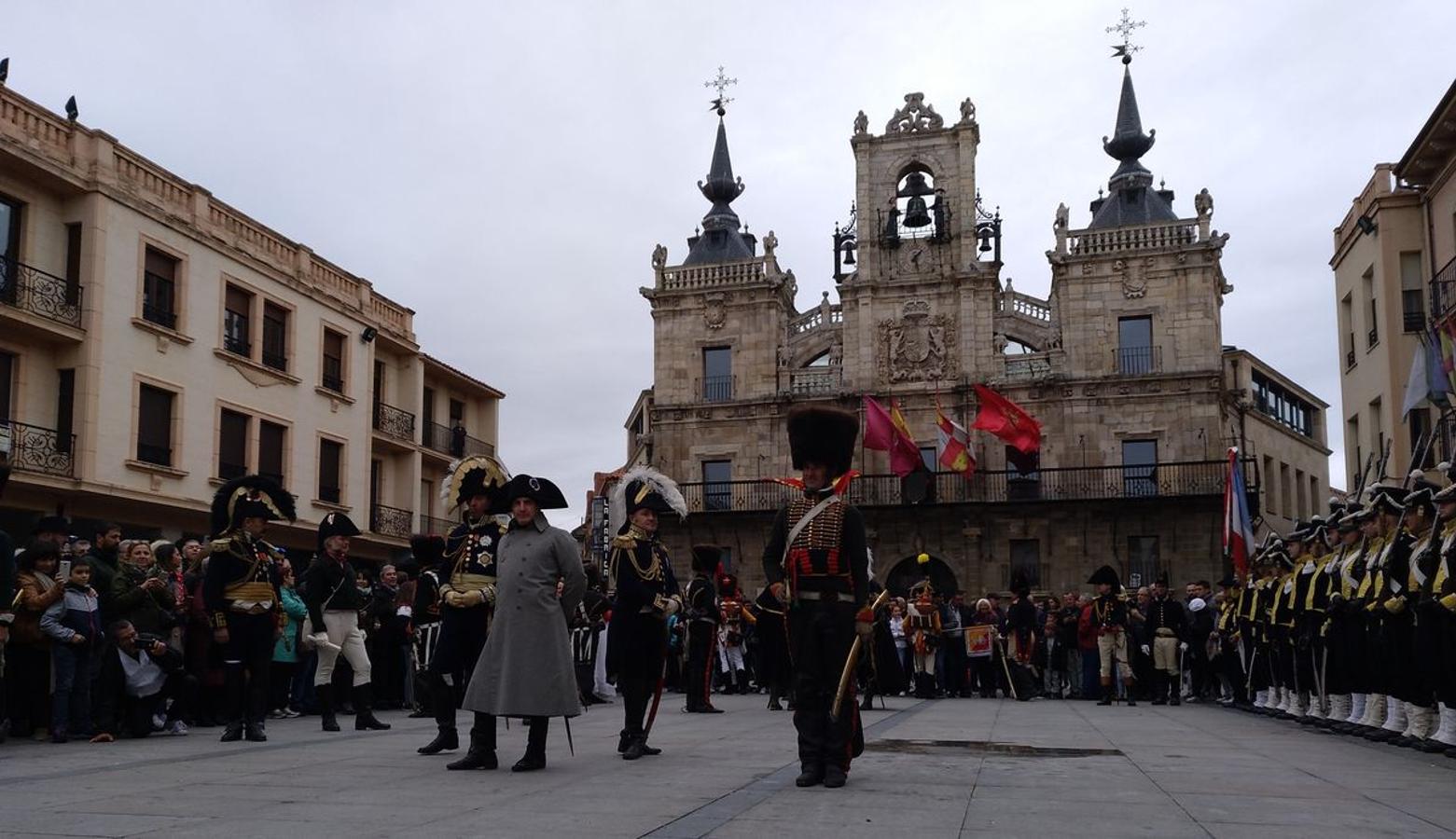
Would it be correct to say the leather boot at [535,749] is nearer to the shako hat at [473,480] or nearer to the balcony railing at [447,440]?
the shako hat at [473,480]

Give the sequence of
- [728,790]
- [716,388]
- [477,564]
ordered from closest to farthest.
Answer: [728,790], [477,564], [716,388]

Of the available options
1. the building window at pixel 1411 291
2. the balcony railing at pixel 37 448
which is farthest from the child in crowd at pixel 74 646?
the building window at pixel 1411 291

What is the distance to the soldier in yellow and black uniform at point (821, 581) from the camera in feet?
25.2

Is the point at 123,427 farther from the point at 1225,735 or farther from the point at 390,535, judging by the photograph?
the point at 1225,735

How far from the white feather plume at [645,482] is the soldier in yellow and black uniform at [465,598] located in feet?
3.74

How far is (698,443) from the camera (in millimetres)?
43531

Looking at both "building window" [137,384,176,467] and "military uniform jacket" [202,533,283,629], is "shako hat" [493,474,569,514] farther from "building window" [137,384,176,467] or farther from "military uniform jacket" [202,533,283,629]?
"building window" [137,384,176,467]

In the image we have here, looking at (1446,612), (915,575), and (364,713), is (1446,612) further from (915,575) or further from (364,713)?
(915,575)

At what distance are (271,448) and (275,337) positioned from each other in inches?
101

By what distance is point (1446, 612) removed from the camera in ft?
33.0

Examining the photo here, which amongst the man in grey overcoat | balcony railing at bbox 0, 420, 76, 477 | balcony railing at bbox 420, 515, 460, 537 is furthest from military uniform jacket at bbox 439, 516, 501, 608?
balcony railing at bbox 420, 515, 460, 537

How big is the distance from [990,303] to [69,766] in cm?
3614

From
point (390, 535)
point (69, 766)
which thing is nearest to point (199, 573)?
point (69, 766)

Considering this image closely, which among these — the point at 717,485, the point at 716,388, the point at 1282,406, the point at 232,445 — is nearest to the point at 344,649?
the point at 232,445
